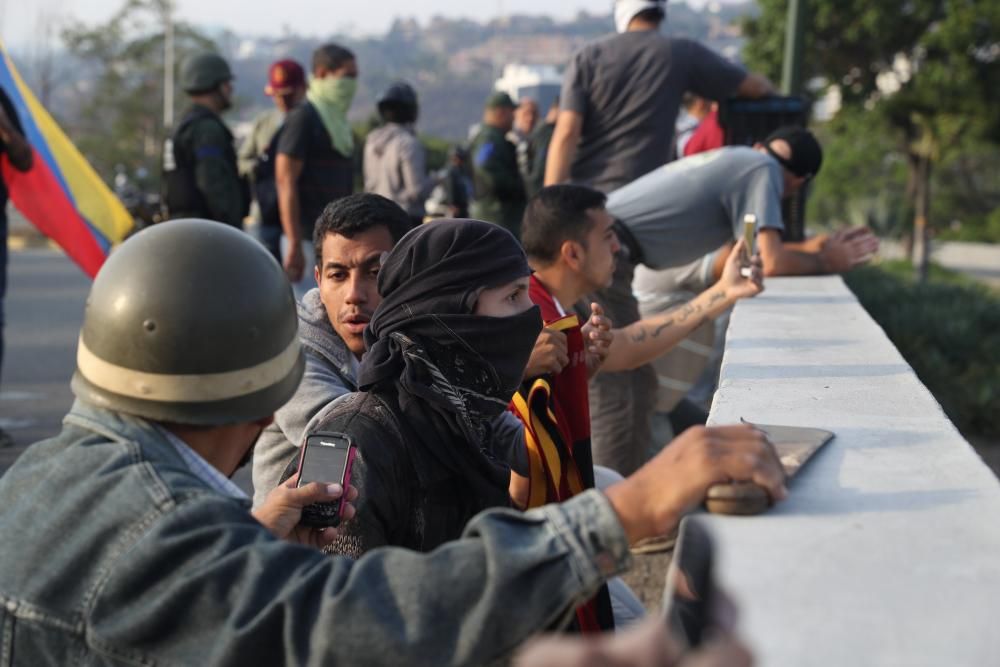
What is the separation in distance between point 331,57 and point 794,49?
11.0ft

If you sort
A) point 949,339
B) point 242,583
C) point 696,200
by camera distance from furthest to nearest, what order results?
point 949,339 → point 696,200 → point 242,583

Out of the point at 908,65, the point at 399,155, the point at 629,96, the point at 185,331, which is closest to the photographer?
the point at 185,331

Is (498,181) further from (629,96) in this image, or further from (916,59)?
(916,59)

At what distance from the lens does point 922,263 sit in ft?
66.9

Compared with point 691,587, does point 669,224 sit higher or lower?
lower

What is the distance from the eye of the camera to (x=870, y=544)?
2.04m

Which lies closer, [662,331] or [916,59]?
[662,331]

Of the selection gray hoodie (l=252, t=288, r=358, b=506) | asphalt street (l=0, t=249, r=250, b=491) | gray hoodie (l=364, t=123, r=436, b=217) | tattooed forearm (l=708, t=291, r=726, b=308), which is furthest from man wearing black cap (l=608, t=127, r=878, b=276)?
gray hoodie (l=364, t=123, r=436, b=217)

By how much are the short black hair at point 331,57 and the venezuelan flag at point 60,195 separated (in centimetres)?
155

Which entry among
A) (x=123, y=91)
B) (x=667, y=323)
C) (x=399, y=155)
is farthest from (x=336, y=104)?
(x=123, y=91)

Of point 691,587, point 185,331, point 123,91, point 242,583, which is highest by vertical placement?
point 185,331

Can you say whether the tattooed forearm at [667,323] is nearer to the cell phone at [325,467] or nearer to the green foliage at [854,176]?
the cell phone at [325,467]

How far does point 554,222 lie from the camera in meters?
4.96

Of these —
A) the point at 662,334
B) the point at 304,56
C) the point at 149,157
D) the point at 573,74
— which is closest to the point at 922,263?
the point at 573,74
